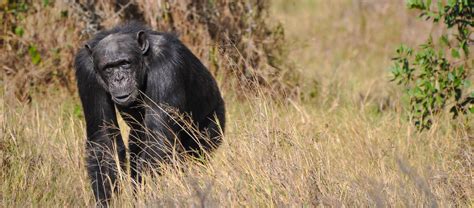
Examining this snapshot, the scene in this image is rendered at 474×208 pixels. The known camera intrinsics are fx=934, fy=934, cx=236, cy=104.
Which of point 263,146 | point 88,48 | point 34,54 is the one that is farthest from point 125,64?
point 34,54

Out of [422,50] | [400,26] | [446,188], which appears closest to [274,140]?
[446,188]

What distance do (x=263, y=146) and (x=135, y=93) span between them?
1179 mm

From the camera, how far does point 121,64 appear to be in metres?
6.67

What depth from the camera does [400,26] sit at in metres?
14.4

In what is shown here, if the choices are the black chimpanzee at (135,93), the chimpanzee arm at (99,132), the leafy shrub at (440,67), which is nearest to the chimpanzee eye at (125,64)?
the black chimpanzee at (135,93)

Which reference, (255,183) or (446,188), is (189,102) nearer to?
(255,183)

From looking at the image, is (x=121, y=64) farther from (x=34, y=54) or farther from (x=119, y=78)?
(x=34, y=54)

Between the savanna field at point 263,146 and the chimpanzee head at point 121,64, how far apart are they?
2.25 feet

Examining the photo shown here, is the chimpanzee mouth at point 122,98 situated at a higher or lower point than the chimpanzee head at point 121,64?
lower

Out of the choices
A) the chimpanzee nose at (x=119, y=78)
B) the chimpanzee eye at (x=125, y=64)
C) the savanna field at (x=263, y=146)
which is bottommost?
the savanna field at (x=263, y=146)

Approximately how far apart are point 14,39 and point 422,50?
4.59 metres

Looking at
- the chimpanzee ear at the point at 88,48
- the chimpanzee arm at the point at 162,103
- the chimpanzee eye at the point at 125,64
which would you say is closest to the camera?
the chimpanzee arm at the point at 162,103

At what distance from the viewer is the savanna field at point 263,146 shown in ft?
18.1

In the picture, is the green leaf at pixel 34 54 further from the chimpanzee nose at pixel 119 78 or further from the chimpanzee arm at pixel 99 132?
the chimpanzee nose at pixel 119 78
